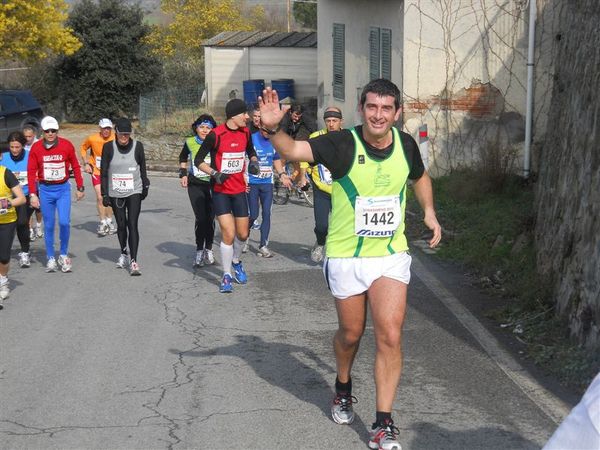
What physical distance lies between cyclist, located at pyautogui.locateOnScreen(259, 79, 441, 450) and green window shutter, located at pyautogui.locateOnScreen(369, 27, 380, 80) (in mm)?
14509

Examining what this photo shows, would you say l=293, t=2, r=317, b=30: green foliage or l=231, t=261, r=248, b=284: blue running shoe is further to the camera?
l=293, t=2, r=317, b=30: green foliage

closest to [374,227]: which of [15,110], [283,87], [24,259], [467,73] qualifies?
[24,259]

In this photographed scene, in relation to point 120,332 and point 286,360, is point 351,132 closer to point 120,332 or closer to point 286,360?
point 286,360

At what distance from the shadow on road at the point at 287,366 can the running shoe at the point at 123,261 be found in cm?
411

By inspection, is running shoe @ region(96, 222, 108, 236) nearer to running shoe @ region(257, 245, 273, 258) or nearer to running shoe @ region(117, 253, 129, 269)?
running shoe @ region(117, 253, 129, 269)

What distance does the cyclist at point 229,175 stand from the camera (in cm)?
1141

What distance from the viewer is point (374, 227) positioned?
6348 mm

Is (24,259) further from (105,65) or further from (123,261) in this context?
(105,65)

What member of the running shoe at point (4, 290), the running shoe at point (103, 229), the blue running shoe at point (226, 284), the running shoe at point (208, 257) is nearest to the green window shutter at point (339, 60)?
the running shoe at point (103, 229)

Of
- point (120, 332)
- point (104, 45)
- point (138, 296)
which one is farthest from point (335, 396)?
point (104, 45)

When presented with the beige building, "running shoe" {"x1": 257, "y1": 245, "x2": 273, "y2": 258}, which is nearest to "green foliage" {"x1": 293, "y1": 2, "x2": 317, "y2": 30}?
the beige building

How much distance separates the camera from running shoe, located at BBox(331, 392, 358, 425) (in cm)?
678

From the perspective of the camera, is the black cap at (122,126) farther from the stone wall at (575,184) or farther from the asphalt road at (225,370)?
the stone wall at (575,184)

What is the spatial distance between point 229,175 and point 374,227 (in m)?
5.26
